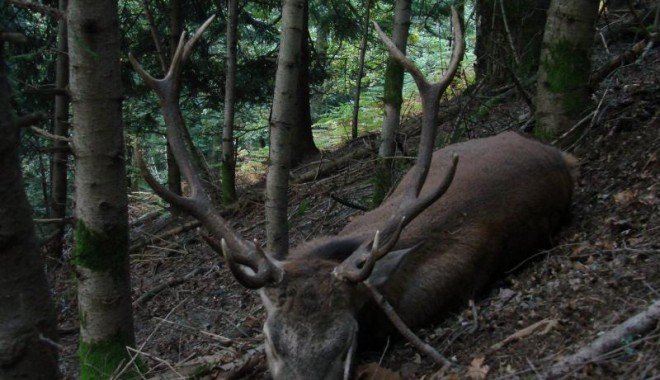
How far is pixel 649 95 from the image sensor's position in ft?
22.9

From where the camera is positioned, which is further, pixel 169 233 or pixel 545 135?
pixel 169 233

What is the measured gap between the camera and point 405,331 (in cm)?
453

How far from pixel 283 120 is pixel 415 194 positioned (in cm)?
157

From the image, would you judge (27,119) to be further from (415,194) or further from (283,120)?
(283,120)

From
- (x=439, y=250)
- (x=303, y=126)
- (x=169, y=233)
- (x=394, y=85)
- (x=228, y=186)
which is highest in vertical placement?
(x=394, y=85)

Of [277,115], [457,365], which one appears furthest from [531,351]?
[277,115]

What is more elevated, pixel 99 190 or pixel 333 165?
pixel 99 190

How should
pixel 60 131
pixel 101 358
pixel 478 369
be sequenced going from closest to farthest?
pixel 478 369 < pixel 101 358 < pixel 60 131

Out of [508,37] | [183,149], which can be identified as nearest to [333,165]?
[508,37]

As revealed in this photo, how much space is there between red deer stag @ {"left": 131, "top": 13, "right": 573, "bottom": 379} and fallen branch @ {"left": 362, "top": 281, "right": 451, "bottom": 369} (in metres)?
0.11

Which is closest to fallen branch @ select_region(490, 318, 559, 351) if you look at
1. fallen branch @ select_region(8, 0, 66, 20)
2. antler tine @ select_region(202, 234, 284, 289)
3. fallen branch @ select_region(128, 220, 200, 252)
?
antler tine @ select_region(202, 234, 284, 289)

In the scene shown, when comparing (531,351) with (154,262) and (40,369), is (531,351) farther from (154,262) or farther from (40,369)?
(154,262)

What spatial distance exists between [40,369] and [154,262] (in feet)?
21.2

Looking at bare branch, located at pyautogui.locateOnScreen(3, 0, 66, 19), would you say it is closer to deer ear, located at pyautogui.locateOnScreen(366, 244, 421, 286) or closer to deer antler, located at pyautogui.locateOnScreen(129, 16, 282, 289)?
deer antler, located at pyautogui.locateOnScreen(129, 16, 282, 289)
